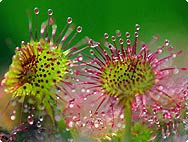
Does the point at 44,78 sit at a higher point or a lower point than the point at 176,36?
lower

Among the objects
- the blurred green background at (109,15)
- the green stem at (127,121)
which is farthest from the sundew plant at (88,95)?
the blurred green background at (109,15)

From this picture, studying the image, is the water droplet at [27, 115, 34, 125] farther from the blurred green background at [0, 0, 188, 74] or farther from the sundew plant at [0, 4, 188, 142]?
the blurred green background at [0, 0, 188, 74]

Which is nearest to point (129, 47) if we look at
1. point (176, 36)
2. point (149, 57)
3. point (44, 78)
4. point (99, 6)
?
point (149, 57)

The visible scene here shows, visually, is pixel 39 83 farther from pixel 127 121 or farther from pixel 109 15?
pixel 109 15

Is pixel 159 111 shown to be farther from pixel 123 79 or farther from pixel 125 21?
pixel 125 21

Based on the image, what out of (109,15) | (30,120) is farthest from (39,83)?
(109,15)

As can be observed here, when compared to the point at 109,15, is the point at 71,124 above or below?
below

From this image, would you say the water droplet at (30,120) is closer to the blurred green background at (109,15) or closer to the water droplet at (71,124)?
the water droplet at (71,124)
